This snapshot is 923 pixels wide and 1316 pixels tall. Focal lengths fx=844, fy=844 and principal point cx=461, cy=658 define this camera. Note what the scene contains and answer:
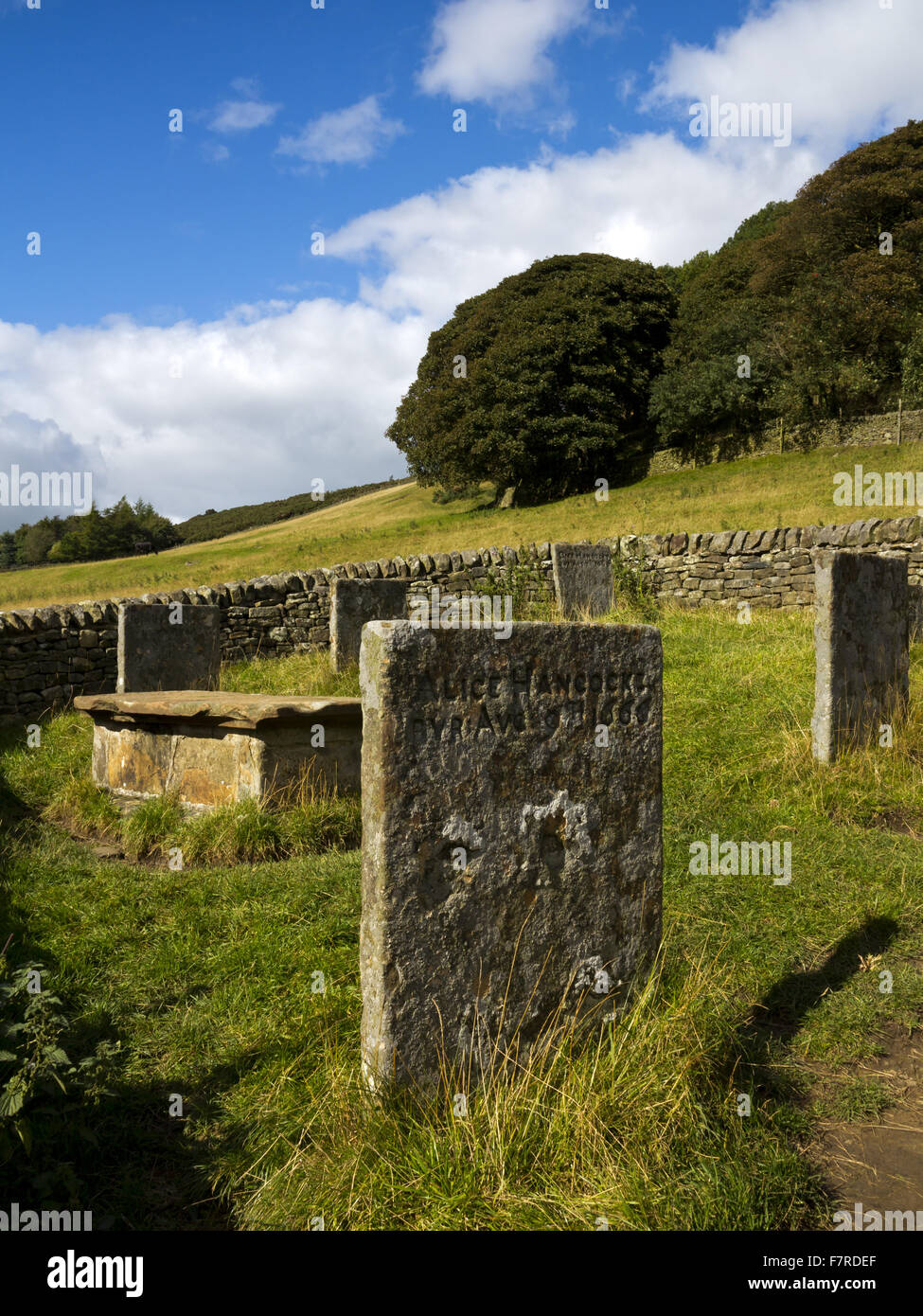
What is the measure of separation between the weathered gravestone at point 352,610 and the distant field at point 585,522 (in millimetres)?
7863

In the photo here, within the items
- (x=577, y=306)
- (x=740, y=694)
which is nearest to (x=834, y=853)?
(x=740, y=694)

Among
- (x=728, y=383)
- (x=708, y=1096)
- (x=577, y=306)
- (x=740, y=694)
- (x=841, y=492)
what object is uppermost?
(x=577, y=306)

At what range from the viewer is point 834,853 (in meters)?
5.40

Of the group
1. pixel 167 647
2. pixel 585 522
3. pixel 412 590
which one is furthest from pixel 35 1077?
pixel 585 522

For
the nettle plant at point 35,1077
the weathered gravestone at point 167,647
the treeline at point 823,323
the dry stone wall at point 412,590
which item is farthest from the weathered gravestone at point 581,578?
the treeline at point 823,323

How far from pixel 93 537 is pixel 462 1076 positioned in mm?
45711

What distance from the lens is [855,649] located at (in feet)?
22.2

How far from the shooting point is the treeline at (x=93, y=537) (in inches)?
1661

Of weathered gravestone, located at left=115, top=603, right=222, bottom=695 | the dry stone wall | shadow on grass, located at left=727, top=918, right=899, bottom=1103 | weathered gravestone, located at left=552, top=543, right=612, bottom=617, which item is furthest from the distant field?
shadow on grass, located at left=727, top=918, right=899, bottom=1103

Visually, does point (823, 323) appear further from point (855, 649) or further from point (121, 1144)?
point (121, 1144)

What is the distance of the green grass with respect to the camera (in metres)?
2.51

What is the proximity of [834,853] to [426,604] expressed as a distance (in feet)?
23.1
